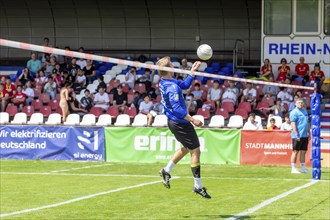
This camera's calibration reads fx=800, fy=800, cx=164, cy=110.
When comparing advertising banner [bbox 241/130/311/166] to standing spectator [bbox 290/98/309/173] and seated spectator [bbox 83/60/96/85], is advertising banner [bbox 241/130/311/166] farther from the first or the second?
seated spectator [bbox 83/60/96/85]

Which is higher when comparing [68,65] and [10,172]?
[68,65]

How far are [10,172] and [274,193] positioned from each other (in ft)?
27.7

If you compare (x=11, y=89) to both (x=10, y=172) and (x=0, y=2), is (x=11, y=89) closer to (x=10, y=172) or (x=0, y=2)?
(x=0, y=2)

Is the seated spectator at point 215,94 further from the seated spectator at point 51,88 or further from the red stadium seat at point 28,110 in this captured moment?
the red stadium seat at point 28,110

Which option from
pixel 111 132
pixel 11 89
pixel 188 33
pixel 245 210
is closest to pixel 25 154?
pixel 111 132

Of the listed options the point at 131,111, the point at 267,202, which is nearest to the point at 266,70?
the point at 131,111

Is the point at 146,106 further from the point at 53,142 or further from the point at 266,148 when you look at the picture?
the point at 266,148

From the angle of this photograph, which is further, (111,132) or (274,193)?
(111,132)

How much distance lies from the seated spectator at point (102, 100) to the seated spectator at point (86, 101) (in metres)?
0.20

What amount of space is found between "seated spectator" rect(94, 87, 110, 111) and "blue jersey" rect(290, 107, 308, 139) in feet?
32.0

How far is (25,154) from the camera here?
26359mm

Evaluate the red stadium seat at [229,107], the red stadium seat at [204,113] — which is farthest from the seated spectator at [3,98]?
the red stadium seat at [229,107]

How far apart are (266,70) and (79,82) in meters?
7.41

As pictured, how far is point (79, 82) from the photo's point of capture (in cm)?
3178
